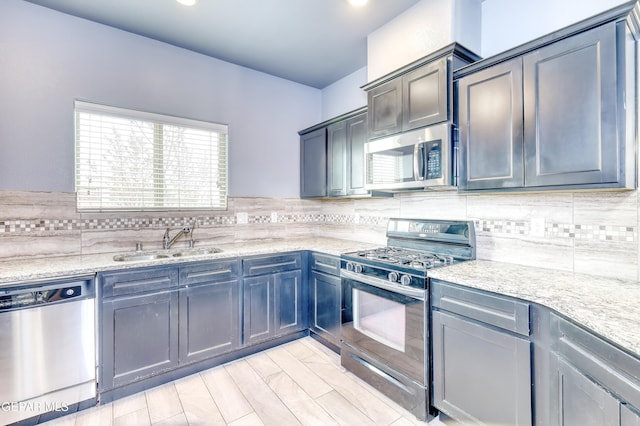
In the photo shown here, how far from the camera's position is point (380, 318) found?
7.19ft

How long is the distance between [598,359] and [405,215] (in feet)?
6.16

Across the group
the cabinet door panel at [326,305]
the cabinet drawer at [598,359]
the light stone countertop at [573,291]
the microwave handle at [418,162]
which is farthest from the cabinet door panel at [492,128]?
the cabinet door panel at [326,305]

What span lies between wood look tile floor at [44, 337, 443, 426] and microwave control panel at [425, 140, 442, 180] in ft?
5.35

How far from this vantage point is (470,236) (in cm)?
226

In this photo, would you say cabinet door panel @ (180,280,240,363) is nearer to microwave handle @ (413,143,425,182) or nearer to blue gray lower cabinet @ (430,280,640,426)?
blue gray lower cabinet @ (430,280,640,426)

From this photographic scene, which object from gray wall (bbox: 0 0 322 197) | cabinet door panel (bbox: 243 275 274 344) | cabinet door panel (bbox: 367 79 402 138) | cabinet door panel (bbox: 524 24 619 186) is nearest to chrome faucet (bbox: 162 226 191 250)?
gray wall (bbox: 0 0 322 197)

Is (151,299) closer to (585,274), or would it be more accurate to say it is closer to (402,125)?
(402,125)

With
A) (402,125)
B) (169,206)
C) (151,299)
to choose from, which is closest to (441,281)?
(402,125)

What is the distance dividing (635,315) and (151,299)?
272 cm

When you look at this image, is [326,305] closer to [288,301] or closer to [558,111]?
[288,301]

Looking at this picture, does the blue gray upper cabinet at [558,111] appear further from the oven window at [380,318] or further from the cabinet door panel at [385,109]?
the oven window at [380,318]

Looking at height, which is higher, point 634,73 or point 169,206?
point 634,73

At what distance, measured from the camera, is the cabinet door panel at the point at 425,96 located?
6.99 feet

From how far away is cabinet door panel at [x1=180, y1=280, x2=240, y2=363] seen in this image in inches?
94.3
